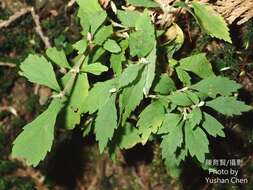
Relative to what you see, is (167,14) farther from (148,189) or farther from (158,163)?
(148,189)

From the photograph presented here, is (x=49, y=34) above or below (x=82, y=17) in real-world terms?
below

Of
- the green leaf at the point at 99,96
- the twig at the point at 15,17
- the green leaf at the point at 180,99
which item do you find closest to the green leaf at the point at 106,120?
the green leaf at the point at 99,96

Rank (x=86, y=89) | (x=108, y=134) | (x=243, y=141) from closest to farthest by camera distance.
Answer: (x=108, y=134)
(x=86, y=89)
(x=243, y=141)

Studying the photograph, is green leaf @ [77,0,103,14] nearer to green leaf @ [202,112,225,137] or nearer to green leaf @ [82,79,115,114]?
green leaf @ [82,79,115,114]

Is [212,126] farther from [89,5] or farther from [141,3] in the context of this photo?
[89,5]

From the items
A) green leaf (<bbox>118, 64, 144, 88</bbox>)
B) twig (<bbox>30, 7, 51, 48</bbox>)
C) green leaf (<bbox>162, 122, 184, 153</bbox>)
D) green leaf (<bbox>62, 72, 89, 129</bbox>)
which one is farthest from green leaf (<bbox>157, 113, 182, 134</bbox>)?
twig (<bbox>30, 7, 51, 48</bbox>)

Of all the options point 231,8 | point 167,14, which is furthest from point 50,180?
point 231,8

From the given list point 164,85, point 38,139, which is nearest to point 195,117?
point 164,85
